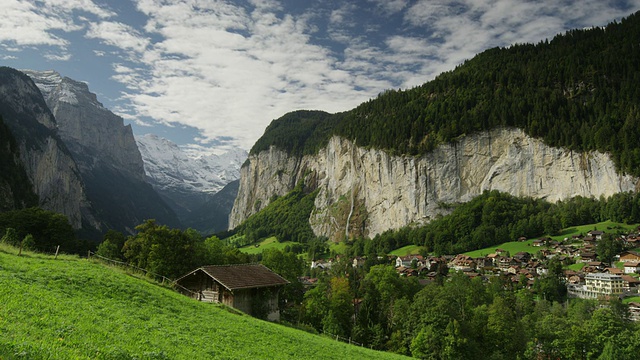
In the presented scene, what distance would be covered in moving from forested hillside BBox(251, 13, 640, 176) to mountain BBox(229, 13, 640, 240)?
1.42 feet

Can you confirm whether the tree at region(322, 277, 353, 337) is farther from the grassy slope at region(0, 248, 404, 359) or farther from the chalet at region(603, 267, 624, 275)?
the chalet at region(603, 267, 624, 275)

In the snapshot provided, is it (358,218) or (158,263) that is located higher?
(358,218)

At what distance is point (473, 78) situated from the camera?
603 ft

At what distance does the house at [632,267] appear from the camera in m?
93.9

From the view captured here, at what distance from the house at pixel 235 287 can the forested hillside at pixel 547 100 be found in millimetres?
135207

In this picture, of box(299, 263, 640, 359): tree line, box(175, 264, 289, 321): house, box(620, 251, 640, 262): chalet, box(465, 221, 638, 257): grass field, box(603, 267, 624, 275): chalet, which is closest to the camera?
box(175, 264, 289, 321): house

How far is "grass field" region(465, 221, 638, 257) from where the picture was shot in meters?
116

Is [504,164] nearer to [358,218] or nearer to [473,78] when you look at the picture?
[473,78]

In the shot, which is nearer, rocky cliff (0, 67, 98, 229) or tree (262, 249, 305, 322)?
tree (262, 249, 305, 322)

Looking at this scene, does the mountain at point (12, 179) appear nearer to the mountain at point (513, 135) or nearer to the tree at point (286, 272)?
the tree at point (286, 272)

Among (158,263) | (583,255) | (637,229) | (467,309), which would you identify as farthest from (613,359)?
(637,229)

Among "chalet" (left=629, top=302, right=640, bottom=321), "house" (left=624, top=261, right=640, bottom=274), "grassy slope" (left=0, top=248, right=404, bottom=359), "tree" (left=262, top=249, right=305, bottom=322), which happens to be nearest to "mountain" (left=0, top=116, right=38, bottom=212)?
"tree" (left=262, top=249, right=305, bottom=322)

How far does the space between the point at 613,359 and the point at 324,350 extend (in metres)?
42.6

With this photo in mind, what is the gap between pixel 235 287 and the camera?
37.2 m
